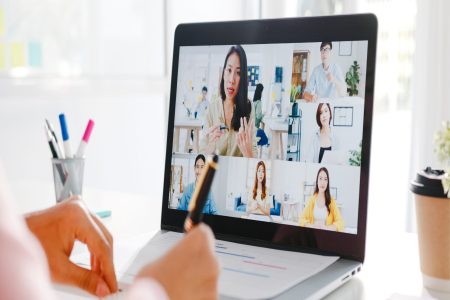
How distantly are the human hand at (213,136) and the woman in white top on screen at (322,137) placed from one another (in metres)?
0.16

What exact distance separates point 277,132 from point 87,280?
1.20 ft

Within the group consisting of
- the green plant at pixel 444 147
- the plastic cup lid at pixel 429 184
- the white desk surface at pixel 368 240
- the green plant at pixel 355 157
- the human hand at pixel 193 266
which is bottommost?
the white desk surface at pixel 368 240

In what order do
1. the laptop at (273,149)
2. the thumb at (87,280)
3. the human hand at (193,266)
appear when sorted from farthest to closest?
the laptop at (273,149) < the thumb at (87,280) < the human hand at (193,266)

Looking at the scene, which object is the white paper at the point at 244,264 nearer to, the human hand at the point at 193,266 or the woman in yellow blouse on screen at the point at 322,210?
the woman in yellow blouse on screen at the point at 322,210

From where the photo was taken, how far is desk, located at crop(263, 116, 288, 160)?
939 mm

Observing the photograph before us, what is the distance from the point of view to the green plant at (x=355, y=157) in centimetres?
88

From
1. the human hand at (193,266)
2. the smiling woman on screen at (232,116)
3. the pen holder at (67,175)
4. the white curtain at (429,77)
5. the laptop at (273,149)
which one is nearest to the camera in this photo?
the human hand at (193,266)

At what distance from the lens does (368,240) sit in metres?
1.09

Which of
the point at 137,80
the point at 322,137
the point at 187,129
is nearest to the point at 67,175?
the point at 187,129

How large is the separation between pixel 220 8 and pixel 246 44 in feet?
8.02

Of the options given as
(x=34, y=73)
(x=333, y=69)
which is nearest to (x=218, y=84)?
(x=333, y=69)

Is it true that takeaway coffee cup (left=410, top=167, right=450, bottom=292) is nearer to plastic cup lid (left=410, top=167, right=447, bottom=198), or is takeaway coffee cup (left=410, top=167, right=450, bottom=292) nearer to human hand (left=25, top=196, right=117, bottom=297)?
plastic cup lid (left=410, top=167, right=447, bottom=198)

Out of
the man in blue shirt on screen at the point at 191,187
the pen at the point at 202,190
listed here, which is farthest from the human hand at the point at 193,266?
the man in blue shirt on screen at the point at 191,187

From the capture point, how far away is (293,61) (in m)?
0.94
